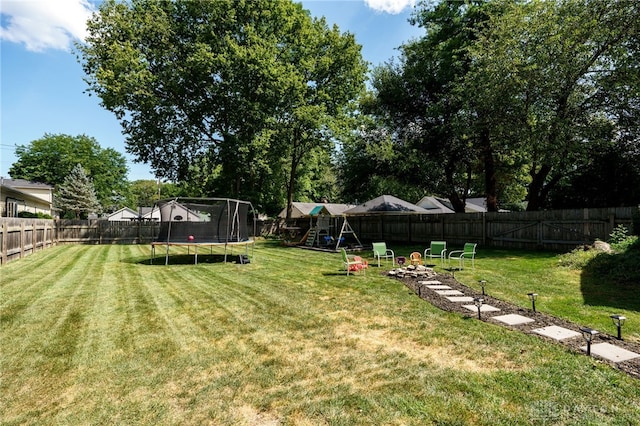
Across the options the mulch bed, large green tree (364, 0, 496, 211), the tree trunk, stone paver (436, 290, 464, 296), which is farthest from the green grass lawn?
large green tree (364, 0, 496, 211)

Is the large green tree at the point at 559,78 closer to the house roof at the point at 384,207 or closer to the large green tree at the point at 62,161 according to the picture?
the house roof at the point at 384,207

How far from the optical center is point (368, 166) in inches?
826

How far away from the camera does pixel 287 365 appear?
357 cm

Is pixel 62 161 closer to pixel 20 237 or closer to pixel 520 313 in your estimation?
pixel 20 237

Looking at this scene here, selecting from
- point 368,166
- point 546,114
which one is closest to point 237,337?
point 546,114

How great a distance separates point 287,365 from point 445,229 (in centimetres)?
1524

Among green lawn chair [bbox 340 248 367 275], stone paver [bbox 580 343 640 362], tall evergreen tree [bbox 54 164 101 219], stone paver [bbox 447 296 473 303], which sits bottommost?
stone paver [bbox 580 343 640 362]

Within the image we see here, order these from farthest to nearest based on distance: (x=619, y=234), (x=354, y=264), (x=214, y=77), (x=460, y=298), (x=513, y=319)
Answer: (x=214, y=77) < (x=619, y=234) < (x=354, y=264) < (x=460, y=298) < (x=513, y=319)

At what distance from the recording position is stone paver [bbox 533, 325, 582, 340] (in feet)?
13.7

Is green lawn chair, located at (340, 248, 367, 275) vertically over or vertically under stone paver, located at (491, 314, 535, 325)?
over

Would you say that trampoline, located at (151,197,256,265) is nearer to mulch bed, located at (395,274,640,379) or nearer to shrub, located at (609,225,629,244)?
mulch bed, located at (395,274,640,379)

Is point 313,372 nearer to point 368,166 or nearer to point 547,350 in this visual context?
point 547,350

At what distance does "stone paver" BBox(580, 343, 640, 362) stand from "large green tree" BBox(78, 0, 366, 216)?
63.5ft

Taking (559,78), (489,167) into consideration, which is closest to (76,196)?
(489,167)
